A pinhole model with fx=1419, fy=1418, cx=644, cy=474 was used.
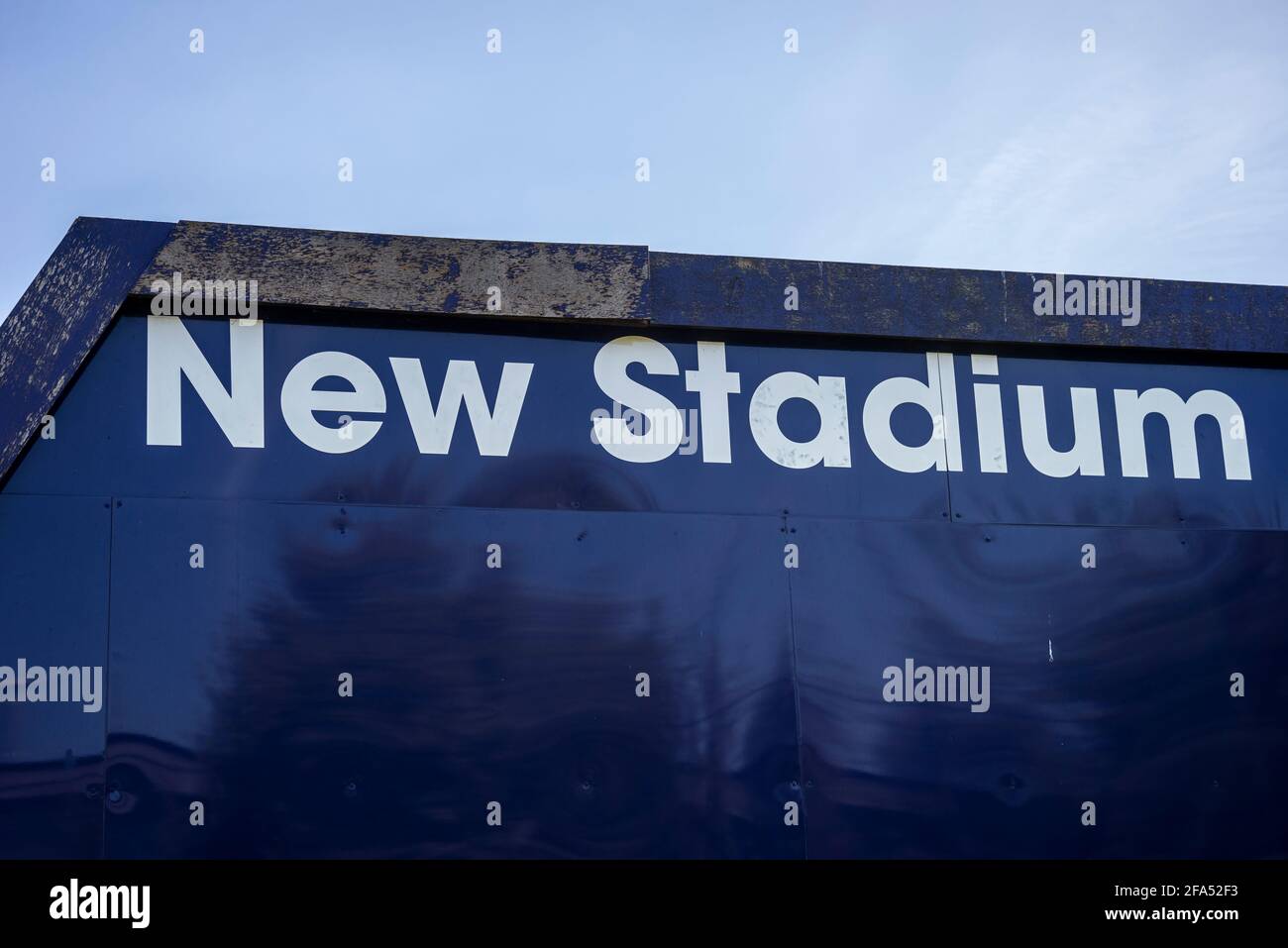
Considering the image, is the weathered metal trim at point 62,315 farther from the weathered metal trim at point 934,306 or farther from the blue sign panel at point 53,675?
the weathered metal trim at point 934,306

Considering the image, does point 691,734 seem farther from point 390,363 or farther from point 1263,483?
point 1263,483

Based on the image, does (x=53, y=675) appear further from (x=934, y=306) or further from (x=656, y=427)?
(x=934, y=306)

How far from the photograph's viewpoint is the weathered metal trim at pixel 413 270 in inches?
219

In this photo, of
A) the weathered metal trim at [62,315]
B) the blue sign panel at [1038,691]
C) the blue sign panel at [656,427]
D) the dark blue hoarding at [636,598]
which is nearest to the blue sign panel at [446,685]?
the dark blue hoarding at [636,598]

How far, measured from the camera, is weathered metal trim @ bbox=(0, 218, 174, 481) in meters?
5.29

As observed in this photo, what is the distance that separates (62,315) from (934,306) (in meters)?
3.55

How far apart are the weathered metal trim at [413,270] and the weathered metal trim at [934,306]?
0.73 feet

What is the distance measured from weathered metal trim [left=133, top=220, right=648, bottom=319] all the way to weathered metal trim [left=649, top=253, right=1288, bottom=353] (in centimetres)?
22

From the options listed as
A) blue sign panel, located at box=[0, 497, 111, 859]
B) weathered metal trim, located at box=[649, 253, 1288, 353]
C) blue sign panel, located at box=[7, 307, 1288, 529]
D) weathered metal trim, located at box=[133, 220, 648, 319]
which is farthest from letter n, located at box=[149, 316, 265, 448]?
weathered metal trim, located at box=[649, 253, 1288, 353]

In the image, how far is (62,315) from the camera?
212 inches

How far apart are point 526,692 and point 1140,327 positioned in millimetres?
3203

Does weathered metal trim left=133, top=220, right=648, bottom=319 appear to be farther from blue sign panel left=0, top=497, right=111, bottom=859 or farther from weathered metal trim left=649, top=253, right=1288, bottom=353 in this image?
blue sign panel left=0, top=497, right=111, bottom=859

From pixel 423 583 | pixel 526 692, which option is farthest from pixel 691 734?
pixel 423 583
